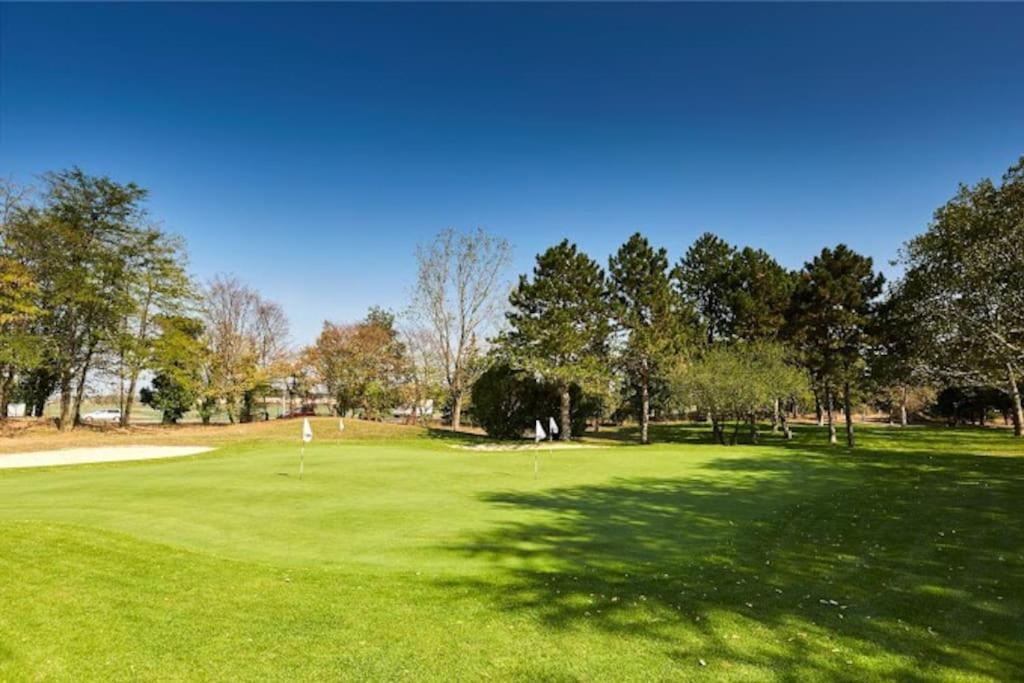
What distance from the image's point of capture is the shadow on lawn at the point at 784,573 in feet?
20.5

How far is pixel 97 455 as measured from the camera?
26172 mm

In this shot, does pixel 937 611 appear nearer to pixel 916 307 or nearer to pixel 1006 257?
pixel 1006 257

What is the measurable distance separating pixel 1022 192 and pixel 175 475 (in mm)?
38031

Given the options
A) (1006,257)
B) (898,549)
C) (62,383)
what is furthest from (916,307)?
(62,383)

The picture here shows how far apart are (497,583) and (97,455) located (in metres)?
26.3

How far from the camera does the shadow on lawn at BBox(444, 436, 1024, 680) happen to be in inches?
246

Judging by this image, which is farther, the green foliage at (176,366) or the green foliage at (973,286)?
the green foliage at (176,366)

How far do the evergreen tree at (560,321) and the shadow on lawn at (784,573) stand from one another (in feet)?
72.2

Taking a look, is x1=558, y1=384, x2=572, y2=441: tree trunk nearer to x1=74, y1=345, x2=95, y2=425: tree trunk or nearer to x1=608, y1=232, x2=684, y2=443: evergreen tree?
x1=608, y1=232, x2=684, y2=443: evergreen tree

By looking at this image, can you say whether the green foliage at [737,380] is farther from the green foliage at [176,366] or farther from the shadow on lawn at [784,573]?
the green foliage at [176,366]

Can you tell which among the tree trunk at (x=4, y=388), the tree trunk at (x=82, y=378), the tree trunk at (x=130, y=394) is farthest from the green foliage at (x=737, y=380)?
the tree trunk at (x=4, y=388)

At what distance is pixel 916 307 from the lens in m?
32.7

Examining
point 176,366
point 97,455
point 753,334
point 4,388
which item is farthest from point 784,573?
point 4,388

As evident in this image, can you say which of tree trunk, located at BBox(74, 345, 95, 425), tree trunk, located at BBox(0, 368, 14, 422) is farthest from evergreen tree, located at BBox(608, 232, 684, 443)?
tree trunk, located at BBox(0, 368, 14, 422)
